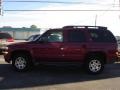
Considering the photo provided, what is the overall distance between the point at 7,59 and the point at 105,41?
4.09 m

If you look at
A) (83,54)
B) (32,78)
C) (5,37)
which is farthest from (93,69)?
(5,37)

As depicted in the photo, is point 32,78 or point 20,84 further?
point 32,78

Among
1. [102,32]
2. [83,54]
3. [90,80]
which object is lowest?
[90,80]

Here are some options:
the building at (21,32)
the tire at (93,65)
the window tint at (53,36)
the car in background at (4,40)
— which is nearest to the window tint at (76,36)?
the window tint at (53,36)

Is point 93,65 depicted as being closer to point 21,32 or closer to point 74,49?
point 74,49

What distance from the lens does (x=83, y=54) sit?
14.1m

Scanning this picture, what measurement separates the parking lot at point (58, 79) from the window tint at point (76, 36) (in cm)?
137

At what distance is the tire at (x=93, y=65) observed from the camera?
14.2 meters

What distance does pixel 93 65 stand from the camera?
14195 mm

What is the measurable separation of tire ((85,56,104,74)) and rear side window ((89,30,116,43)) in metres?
0.76

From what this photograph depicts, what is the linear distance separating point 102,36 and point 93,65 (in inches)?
48.4

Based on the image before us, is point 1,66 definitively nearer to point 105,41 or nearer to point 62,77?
point 62,77

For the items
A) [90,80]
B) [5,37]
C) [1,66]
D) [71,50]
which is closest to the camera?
[90,80]

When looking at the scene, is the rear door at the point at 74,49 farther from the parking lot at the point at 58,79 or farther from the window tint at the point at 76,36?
the parking lot at the point at 58,79
